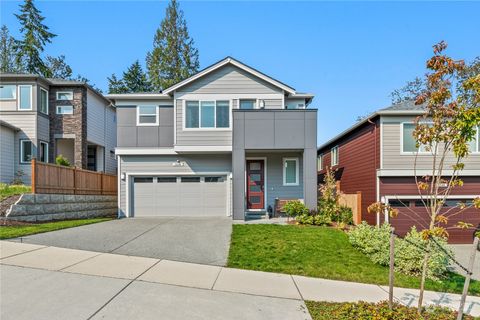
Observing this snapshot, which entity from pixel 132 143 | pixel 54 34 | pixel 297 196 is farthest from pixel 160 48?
pixel 297 196

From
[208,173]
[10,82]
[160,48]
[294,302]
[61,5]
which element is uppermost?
[160,48]

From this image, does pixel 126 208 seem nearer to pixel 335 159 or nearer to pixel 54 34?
pixel 335 159

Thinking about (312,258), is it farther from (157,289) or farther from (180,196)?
(180,196)

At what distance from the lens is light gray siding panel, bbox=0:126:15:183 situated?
1698cm

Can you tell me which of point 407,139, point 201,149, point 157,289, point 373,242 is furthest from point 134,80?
point 157,289

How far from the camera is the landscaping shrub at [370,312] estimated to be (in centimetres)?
487

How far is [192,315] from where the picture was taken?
486 cm

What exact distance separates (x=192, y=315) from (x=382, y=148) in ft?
38.6

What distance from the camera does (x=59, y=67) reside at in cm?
→ 4128

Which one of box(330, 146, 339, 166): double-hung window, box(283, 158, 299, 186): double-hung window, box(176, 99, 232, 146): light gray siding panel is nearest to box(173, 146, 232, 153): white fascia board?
box(176, 99, 232, 146): light gray siding panel

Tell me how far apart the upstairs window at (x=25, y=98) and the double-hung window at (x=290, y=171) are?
14.3 meters

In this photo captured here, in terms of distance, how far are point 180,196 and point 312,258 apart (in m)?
8.86

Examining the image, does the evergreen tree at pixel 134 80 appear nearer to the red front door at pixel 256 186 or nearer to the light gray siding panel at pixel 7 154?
the light gray siding panel at pixel 7 154

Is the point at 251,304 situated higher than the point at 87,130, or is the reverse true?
the point at 87,130
